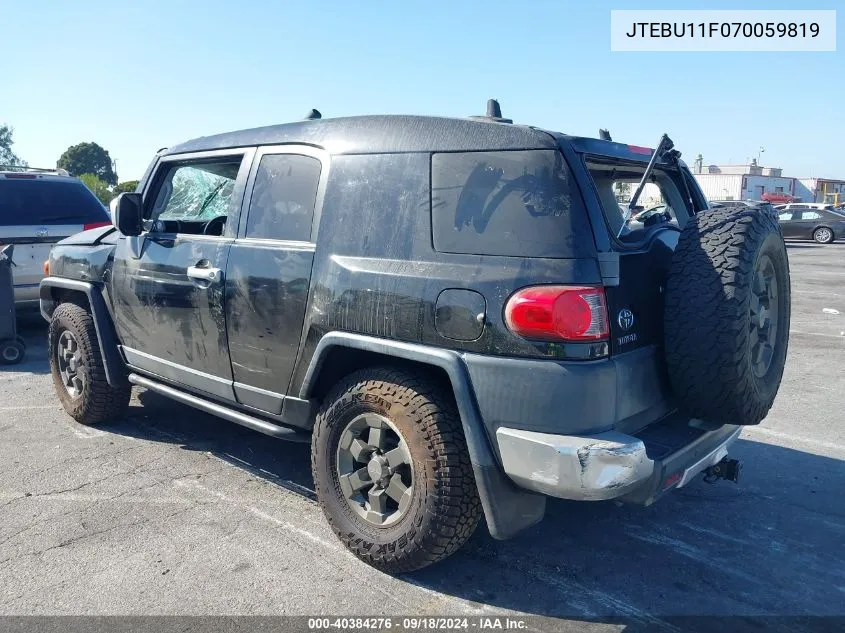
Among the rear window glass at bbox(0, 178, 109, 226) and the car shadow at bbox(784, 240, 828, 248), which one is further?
the car shadow at bbox(784, 240, 828, 248)

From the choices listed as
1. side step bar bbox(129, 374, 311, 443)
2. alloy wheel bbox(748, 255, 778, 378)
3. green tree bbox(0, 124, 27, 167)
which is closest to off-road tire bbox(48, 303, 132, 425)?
side step bar bbox(129, 374, 311, 443)

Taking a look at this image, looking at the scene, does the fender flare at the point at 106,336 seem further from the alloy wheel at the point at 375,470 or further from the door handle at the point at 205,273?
the alloy wheel at the point at 375,470

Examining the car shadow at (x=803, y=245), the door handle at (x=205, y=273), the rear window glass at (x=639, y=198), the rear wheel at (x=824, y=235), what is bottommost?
the car shadow at (x=803, y=245)

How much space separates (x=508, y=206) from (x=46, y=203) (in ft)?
23.0

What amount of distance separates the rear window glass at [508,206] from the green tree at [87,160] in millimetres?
72381

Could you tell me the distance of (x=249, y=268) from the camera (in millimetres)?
3652

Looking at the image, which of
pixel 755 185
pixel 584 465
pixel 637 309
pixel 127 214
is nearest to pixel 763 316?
pixel 637 309

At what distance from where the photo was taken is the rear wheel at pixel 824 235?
1037 inches

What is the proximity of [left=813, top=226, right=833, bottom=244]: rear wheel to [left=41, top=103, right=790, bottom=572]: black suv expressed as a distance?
2637cm

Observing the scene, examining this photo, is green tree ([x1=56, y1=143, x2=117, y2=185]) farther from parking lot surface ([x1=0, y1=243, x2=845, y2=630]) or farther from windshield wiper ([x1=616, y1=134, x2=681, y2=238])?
windshield wiper ([x1=616, y1=134, x2=681, y2=238])

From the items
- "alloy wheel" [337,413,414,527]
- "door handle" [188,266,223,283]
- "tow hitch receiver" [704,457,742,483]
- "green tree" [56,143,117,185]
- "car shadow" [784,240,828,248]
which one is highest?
"green tree" [56,143,117,185]

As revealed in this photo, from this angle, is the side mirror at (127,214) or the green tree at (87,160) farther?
the green tree at (87,160)

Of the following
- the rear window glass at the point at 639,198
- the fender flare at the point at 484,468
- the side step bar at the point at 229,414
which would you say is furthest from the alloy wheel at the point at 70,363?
the rear window glass at the point at 639,198

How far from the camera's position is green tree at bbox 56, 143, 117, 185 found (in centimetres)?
6881
